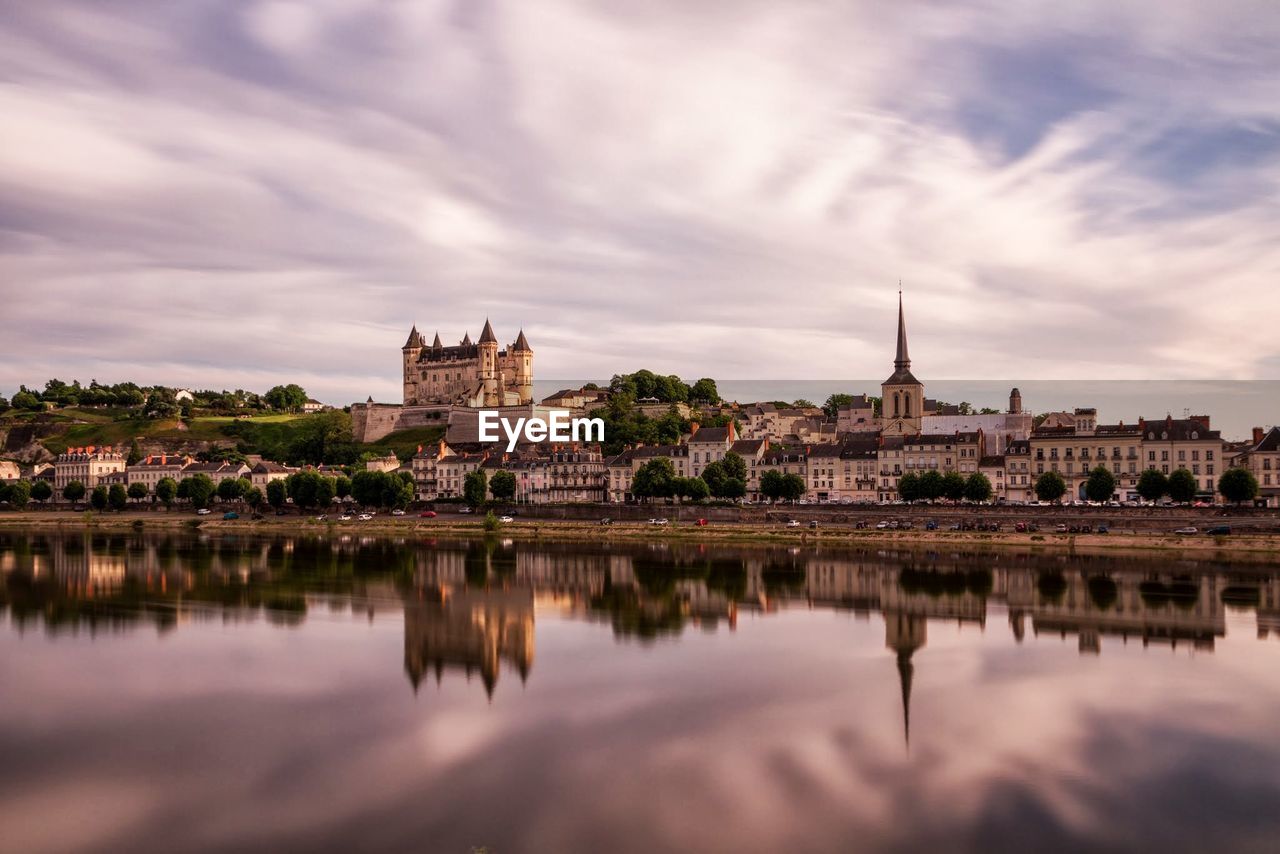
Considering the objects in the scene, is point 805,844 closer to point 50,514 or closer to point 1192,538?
point 1192,538

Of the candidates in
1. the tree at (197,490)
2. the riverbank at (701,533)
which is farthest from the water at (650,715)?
the tree at (197,490)

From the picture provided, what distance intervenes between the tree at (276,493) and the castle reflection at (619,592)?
16.2m

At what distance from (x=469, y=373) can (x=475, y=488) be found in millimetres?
34612

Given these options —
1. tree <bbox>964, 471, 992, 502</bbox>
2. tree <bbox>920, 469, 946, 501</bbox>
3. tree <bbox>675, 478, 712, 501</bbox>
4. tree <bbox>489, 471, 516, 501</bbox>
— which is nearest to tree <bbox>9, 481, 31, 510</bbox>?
tree <bbox>489, 471, 516, 501</bbox>

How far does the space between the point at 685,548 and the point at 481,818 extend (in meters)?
30.5

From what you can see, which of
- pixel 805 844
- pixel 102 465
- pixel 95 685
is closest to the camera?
pixel 805 844

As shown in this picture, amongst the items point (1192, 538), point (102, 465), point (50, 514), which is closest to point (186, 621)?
point (1192, 538)

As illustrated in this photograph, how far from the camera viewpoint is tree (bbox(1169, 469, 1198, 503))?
43.8 m

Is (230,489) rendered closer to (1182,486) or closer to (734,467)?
(734,467)

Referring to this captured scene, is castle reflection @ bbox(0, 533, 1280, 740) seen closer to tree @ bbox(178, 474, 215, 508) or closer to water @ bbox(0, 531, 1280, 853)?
water @ bbox(0, 531, 1280, 853)

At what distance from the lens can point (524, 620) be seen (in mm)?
27250

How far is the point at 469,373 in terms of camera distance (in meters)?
90.9

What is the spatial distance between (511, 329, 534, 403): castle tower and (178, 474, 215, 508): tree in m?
31.9

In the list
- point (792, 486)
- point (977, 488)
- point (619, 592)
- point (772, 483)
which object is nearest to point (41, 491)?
point (772, 483)
